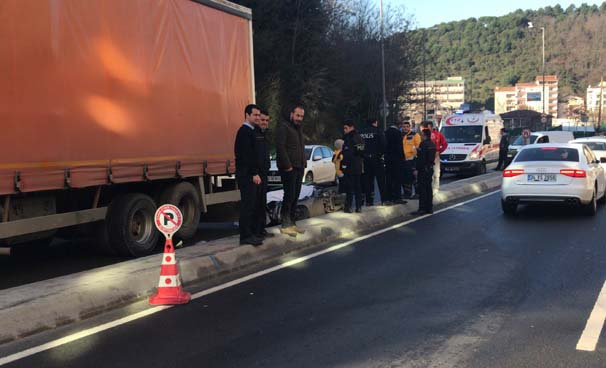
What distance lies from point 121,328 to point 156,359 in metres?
0.92

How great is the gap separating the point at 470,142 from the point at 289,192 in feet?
57.1

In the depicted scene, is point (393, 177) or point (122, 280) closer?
point (122, 280)

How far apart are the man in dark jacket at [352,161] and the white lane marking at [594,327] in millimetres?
5946

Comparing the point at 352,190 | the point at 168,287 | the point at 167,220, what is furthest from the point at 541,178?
the point at 168,287

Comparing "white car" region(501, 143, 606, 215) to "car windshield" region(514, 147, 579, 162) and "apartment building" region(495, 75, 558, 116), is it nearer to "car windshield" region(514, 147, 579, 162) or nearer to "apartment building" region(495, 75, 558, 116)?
"car windshield" region(514, 147, 579, 162)

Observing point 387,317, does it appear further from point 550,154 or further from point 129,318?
point 550,154

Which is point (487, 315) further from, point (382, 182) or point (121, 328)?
point (382, 182)

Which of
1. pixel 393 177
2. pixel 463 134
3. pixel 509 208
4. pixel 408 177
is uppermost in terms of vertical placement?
pixel 463 134

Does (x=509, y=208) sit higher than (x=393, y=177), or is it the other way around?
(x=393, y=177)

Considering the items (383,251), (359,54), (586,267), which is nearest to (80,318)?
(383,251)

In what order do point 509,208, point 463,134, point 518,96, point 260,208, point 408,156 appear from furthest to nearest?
point 518,96
point 463,134
point 408,156
point 509,208
point 260,208

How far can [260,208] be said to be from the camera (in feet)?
28.5

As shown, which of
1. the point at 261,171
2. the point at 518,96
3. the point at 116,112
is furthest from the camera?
the point at 518,96

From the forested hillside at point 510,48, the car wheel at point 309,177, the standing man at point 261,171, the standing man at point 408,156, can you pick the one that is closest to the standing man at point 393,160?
the standing man at point 408,156
